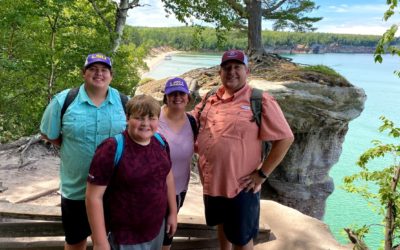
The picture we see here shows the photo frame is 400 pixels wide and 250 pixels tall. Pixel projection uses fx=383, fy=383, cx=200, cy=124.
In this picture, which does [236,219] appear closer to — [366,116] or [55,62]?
[55,62]

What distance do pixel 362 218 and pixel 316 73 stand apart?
8.14m

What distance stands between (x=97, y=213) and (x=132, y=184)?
0.75ft

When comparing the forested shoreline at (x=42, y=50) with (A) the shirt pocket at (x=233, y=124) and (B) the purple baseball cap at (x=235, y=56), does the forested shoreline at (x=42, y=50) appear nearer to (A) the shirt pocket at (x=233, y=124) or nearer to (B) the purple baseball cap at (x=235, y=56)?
(B) the purple baseball cap at (x=235, y=56)

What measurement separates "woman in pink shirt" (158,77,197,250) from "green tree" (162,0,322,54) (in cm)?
694

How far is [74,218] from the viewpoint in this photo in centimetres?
240

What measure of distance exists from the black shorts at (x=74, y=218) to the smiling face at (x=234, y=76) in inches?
49.8

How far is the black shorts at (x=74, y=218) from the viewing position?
7.84 feet

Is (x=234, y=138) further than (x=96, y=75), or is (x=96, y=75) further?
(x=234, y=138)

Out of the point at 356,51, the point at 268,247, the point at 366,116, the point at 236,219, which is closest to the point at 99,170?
the point at 236,219

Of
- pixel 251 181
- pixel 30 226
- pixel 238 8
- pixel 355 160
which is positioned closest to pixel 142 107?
pixel 251 181

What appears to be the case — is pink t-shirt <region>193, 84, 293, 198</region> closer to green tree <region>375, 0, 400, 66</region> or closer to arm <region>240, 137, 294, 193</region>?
arm <region>240, 137, 294, 193</region>

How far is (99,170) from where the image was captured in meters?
1.94

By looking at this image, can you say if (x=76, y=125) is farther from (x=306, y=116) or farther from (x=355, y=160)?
(x=355, y=160)

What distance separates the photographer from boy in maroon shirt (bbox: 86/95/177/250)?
6.46ft
